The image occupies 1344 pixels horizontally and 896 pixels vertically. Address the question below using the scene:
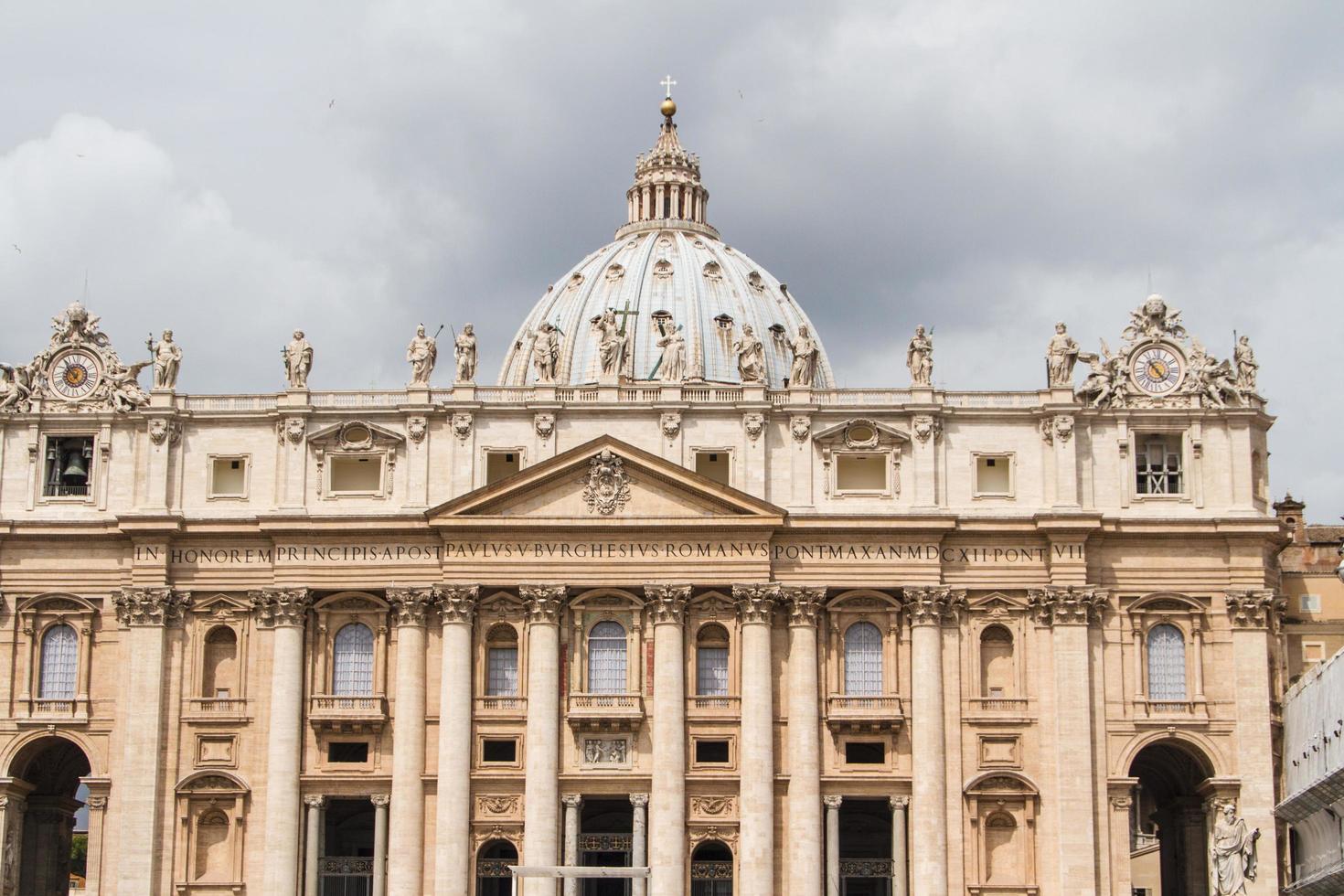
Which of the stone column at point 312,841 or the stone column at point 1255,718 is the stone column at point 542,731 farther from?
the stone column at point 1255,718

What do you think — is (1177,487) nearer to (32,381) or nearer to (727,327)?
(32,381)

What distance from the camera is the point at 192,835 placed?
240 feet

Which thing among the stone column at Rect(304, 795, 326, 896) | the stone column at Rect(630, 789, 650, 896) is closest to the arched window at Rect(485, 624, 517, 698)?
the stone column at Rect(630, 789, 650, 896)

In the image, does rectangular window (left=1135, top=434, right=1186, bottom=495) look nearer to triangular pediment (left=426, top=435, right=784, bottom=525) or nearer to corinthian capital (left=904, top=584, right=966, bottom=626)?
corinthian capital (left=904, top=584, right=966, bottom=626)

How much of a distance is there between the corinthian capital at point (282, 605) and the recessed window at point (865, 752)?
61.0 ft

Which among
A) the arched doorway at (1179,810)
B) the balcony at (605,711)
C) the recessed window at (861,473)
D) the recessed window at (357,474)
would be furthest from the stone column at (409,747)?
the arched doorway at (1179,810)

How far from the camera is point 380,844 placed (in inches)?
2867

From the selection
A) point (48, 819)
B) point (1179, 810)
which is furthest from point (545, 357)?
point (1179, 810)

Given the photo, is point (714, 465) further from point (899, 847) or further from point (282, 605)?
point (282, 605)

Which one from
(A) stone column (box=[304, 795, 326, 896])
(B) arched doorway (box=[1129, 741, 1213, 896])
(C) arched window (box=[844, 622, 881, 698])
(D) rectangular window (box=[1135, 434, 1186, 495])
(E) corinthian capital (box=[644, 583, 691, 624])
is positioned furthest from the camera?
(D) rectangular window (box=[1135, 434, 1186, 495])

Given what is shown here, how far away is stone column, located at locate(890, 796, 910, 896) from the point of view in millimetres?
72000

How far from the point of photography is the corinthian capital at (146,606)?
74.2 metres

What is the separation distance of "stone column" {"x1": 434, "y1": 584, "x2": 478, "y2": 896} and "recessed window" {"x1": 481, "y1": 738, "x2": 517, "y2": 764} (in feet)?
2.10

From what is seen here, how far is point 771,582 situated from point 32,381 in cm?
2675
